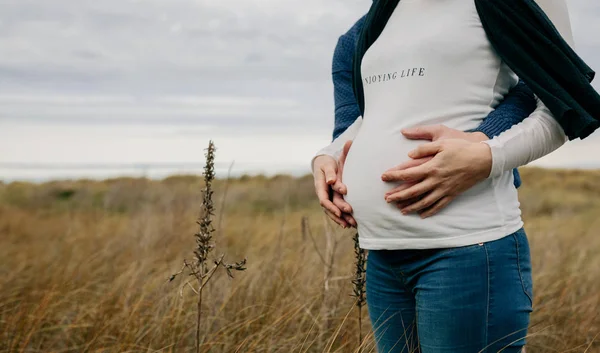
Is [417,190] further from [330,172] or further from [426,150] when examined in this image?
[330,172]

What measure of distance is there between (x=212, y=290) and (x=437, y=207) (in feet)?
8.48

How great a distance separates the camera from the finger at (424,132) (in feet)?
5.53

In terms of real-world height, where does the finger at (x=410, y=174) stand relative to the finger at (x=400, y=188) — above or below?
above

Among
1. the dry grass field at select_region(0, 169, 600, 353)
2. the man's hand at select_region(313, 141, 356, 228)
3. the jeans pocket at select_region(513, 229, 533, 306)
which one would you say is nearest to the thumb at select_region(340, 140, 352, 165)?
the man's hand at select_region(313, 141, 356, 228)

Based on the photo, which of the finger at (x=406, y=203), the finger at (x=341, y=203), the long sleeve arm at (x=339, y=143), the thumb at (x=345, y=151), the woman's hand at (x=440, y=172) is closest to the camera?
the woman's hand at (x=440, y=172)

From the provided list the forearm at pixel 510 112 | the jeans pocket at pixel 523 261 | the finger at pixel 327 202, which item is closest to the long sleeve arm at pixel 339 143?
the finger at pixel 327 202

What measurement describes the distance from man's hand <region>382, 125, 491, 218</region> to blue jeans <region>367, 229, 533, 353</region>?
0.47ft

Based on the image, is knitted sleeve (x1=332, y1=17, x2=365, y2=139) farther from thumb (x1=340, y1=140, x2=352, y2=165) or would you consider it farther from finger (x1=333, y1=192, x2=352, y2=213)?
finger (x1=333, y1=192, x2=352, y2=213)

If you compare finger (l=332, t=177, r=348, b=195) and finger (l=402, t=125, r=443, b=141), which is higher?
finger (l=402, t=125, r=443, b=141)

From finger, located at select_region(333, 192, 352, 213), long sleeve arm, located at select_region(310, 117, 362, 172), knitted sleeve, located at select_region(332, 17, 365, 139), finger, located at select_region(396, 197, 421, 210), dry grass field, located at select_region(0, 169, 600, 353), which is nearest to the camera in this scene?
finger, located at select_region(396, 197, 421, 210)

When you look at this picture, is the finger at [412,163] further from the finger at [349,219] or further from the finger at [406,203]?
the finger at [349,219]

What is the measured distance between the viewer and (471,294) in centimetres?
165

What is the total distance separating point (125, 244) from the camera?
263 inches

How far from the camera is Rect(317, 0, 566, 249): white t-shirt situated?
5.49ft
